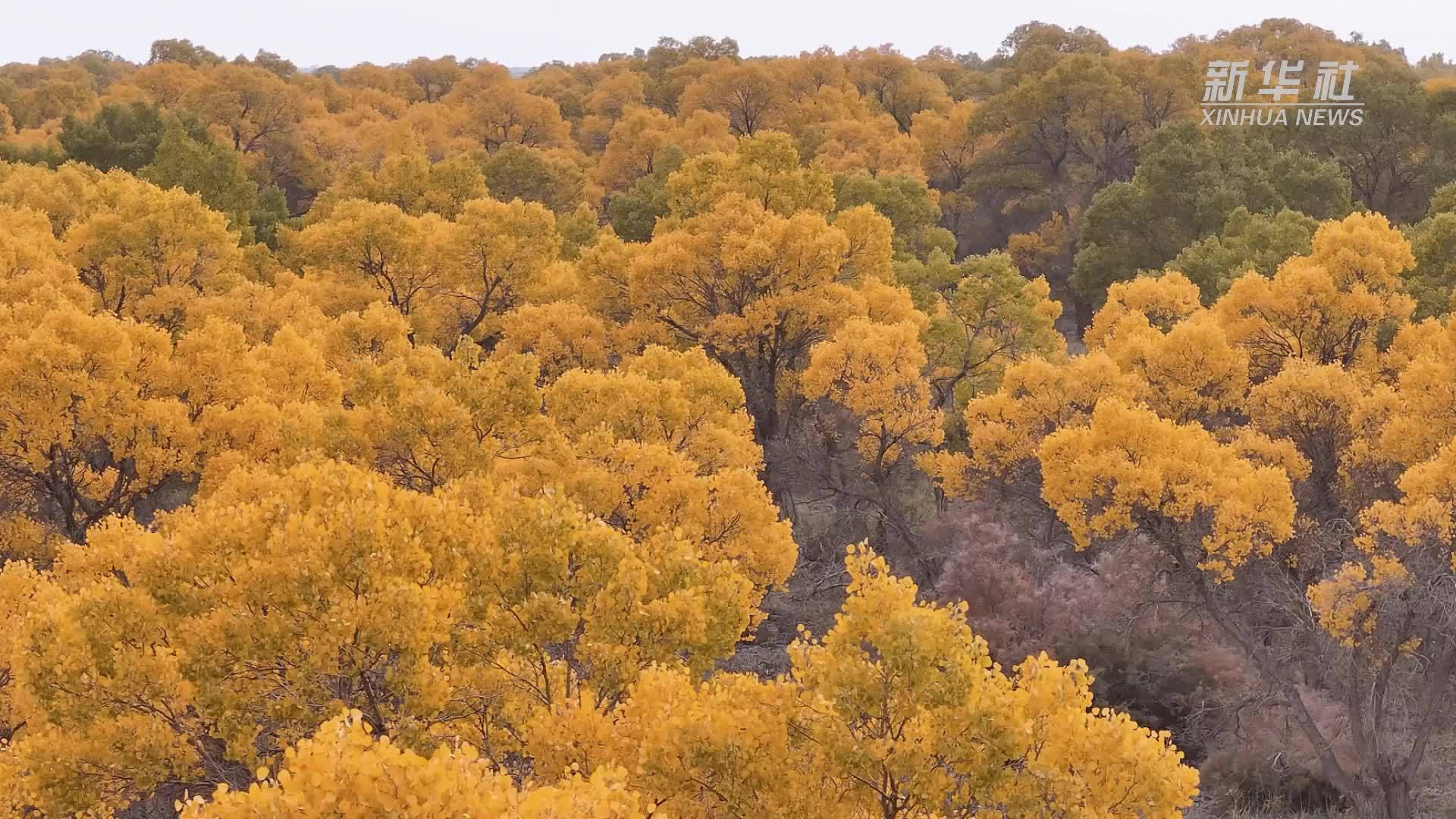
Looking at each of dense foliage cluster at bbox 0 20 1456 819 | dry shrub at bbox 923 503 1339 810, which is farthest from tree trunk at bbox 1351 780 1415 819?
dry shrub at bbox 923 503 1339 810

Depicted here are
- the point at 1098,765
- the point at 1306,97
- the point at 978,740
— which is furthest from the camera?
the point at 1306,97

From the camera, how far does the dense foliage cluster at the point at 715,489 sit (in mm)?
11477

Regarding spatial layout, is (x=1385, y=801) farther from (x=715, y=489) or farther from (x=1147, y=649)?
(x=715, y=489)

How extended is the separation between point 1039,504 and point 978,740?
2187 centimetres

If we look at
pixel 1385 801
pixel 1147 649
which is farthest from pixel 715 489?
pixel 1385 801

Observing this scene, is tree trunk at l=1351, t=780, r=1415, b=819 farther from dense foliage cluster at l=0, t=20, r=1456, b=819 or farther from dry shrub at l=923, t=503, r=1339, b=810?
dry shrub at l=923, t=503, r=1339, b=810

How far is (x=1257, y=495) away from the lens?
70.5 feet

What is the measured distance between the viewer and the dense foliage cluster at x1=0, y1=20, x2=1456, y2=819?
11.5 m

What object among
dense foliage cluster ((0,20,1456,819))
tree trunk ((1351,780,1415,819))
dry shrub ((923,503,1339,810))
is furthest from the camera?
dry shrub ((923,503,1339,810))

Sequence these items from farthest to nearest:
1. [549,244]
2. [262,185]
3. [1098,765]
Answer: [262,185] < [549,244] < [1098,765]

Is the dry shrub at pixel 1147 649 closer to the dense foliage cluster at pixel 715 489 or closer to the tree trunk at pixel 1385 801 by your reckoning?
the dense foliage cluster at pixel 715 489

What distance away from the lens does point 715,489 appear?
22.2 metres

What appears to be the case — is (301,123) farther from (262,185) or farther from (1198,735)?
(1198,735)

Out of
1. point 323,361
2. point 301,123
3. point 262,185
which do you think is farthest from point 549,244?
point 301,123
